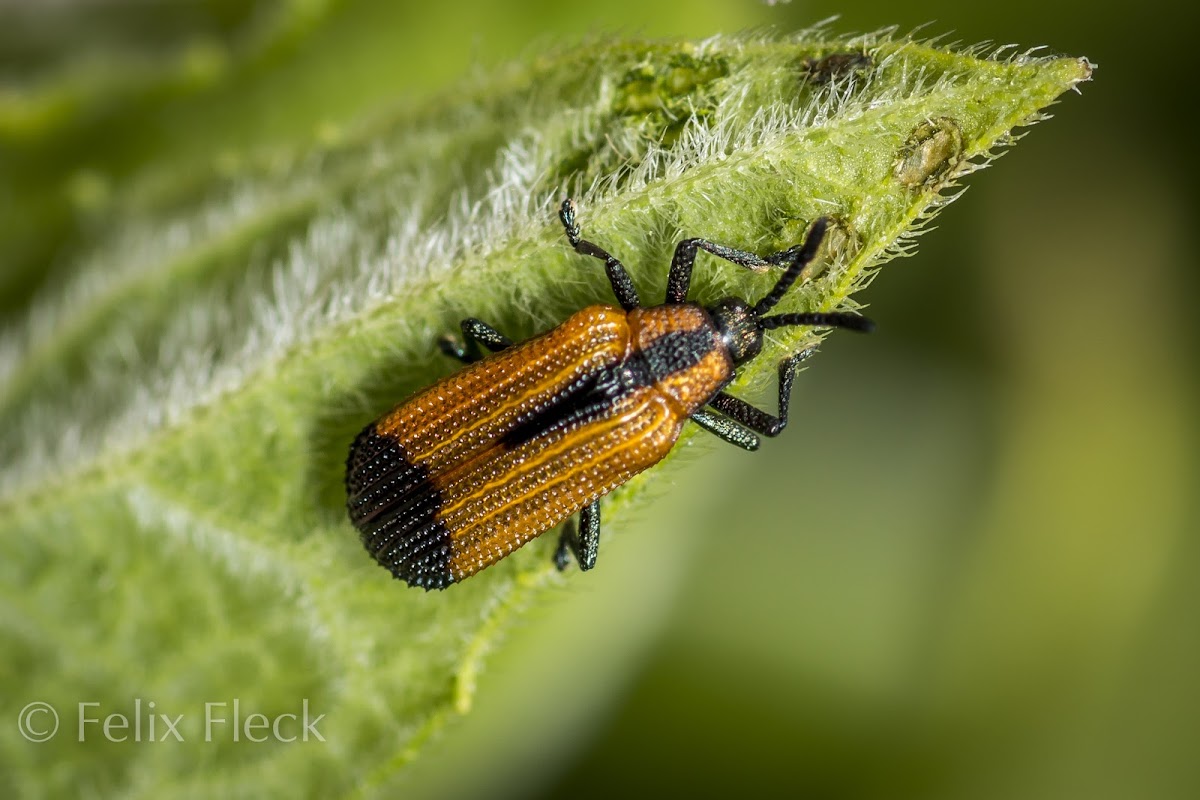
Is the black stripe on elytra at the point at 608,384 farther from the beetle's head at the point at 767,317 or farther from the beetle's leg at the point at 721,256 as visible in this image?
the beetle's leg at the point at 721,256

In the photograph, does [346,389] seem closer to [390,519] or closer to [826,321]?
[390,519]

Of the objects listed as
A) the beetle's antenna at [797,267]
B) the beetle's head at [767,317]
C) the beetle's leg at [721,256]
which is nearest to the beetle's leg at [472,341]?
the beetle's leg at [721,256]

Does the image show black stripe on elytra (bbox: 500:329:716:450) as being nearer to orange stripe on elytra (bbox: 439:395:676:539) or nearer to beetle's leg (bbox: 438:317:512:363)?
orange stripe on elytra (bbox: 439:395:676:539)

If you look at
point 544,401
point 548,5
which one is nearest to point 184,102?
point 548,5

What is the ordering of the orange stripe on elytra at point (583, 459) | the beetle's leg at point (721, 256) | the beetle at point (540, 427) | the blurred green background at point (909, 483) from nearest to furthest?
the beetle's leg at point (721, 256), the beetle at point (540, 427), the orange stripe on elytra at point (583, 459), the blurred green background at point (909, 483)

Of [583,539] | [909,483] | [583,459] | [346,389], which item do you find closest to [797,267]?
[583,459]

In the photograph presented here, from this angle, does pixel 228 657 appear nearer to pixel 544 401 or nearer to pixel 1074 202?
pixel 544 401

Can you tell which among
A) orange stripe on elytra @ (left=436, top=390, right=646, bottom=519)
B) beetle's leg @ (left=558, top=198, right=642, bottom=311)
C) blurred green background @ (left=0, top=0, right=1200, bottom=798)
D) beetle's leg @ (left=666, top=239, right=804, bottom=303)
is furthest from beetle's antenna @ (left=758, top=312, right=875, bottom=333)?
blurred green background @ (left=0, top=0, right=1200, bottom=798)
